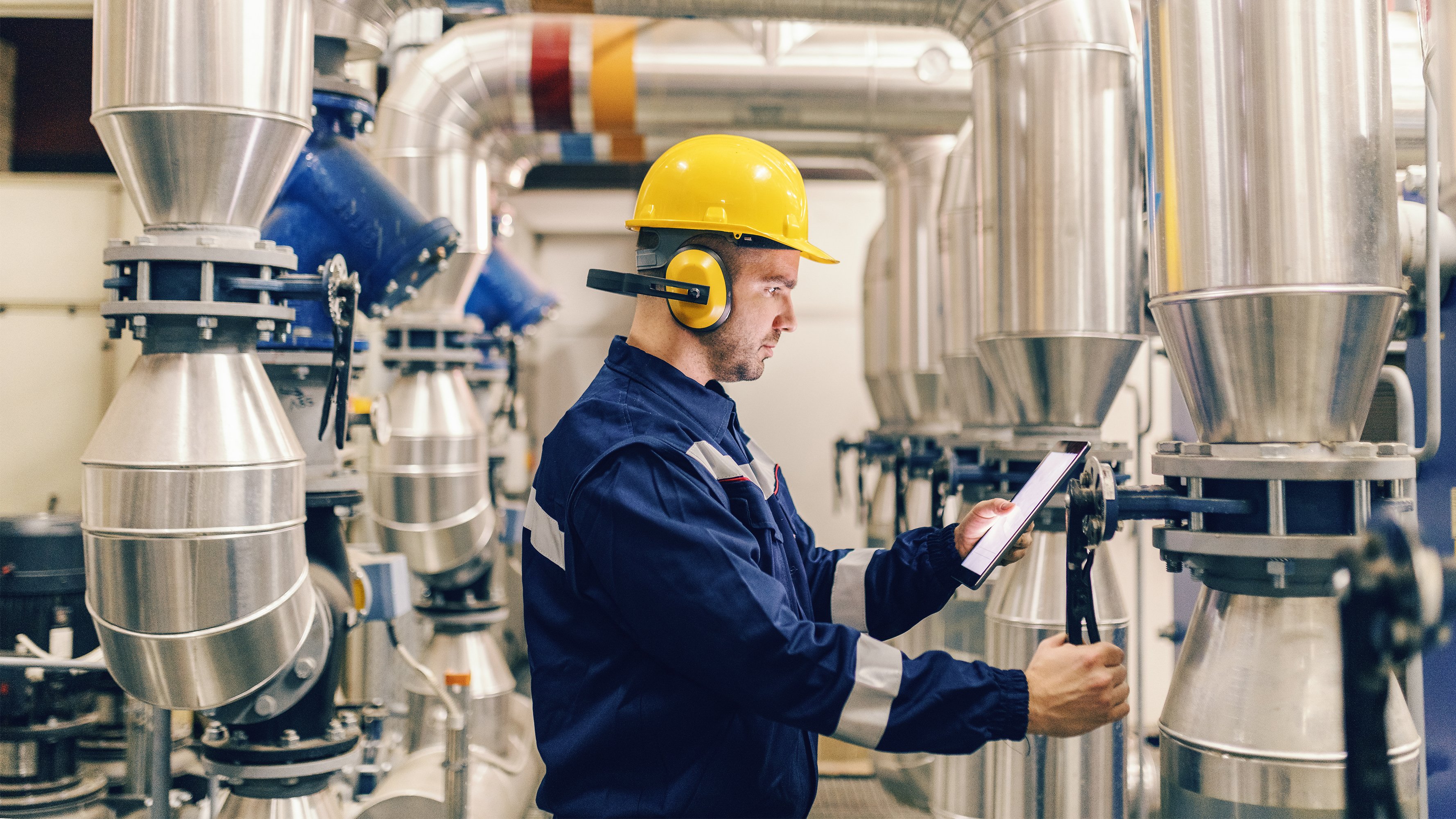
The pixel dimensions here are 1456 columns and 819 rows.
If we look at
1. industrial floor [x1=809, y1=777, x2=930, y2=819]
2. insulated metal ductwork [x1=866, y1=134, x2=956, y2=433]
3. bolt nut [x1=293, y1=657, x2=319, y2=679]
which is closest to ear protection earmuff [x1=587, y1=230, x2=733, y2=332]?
bolt nut [x1=293, y1=657, x2=319, y2=679]

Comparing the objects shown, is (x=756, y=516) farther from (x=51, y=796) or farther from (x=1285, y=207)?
(x=51, y=796)

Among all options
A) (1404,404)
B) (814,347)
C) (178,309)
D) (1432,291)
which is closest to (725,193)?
(178,309)

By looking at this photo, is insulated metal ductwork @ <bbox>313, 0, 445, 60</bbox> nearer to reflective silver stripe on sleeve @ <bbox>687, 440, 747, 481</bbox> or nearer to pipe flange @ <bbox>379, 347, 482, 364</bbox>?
pipe flange @ <bbox>379, 347, 482, 364</bbox>

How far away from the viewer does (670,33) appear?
4.00 m

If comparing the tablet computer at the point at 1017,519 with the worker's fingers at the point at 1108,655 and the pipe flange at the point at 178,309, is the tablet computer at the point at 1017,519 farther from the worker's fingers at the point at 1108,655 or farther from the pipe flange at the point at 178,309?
the pipe flange at the point at 178,309

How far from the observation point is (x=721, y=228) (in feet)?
4.89

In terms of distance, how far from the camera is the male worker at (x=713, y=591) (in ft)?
4.04

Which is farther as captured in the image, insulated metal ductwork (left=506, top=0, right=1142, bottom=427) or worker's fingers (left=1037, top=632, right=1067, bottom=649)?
insulated metal ductwork (left=506, top=0, right=1142, bottom=427)

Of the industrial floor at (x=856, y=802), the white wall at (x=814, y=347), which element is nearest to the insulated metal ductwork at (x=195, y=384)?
the industrial floor at (x=856, y=802)

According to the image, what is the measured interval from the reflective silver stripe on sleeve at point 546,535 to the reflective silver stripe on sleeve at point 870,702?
1.33ft

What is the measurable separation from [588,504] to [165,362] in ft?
2.67

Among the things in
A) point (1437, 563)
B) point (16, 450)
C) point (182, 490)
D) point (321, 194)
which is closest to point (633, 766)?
point (182, 490)

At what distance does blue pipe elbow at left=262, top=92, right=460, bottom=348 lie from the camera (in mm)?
2340

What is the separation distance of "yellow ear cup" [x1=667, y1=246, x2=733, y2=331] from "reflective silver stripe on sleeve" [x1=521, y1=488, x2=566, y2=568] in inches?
12.6
